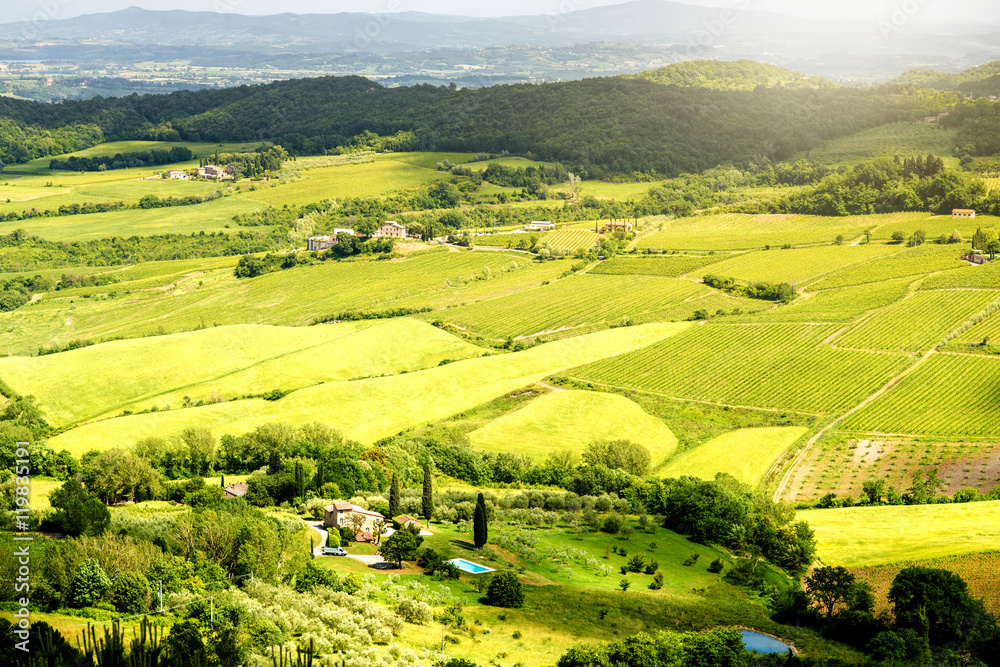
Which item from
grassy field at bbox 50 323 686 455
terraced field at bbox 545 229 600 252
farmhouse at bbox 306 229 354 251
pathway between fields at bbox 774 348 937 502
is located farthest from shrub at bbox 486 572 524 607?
farmhouse at bbox 306 229 354 251

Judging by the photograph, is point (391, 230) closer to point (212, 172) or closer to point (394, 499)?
point (212, 172)

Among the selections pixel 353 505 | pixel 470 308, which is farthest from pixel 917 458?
pixel 470 308

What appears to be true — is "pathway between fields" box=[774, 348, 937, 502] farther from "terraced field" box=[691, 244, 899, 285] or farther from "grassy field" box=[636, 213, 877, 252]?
"grassy field" box=[636, 213, 877, 252]

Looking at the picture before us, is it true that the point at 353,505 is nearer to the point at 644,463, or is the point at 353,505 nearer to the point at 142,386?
the point at 644,463

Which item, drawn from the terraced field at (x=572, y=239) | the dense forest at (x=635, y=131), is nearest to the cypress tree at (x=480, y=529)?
the terraced field at (x=572, y=239)

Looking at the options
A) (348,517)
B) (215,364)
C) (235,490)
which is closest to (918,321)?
(348,517)
